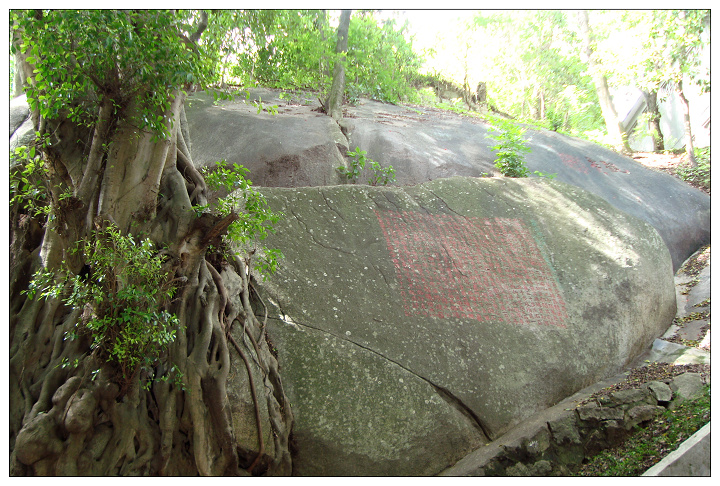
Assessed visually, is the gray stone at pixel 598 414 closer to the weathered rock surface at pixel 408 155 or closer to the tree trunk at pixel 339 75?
the weathered rock surface at pixel 408 155

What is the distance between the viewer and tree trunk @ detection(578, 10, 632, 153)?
9.23m

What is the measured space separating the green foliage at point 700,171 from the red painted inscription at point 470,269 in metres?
4.94

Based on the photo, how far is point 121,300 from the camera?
7.73ft

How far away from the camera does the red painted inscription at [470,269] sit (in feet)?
12.5

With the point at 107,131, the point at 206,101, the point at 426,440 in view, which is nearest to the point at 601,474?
the point at 426,440

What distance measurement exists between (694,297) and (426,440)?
381 centimetres

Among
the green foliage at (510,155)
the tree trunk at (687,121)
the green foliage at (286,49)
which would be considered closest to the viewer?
the green foliage at (286,49)

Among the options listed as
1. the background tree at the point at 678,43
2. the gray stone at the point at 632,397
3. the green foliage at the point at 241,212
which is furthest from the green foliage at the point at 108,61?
the background tree at the point at 678,43

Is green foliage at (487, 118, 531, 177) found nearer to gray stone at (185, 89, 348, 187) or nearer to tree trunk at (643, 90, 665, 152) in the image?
gray stone at (185, 89, 348, 187)

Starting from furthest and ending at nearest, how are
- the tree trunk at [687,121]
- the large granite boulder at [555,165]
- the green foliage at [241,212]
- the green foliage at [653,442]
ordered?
the tree trunk at [687,121], the large granite boulder at [555,165], the green foliage at [653,442], the green foliage at [241,212]

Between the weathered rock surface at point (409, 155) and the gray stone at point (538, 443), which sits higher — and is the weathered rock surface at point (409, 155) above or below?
above

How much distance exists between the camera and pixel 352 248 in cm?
388

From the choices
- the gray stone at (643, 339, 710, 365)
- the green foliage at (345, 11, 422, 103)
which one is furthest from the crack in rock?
the green foliage at (345, 11, 422, 103)

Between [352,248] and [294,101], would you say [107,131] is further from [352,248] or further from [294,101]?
[294,101]
